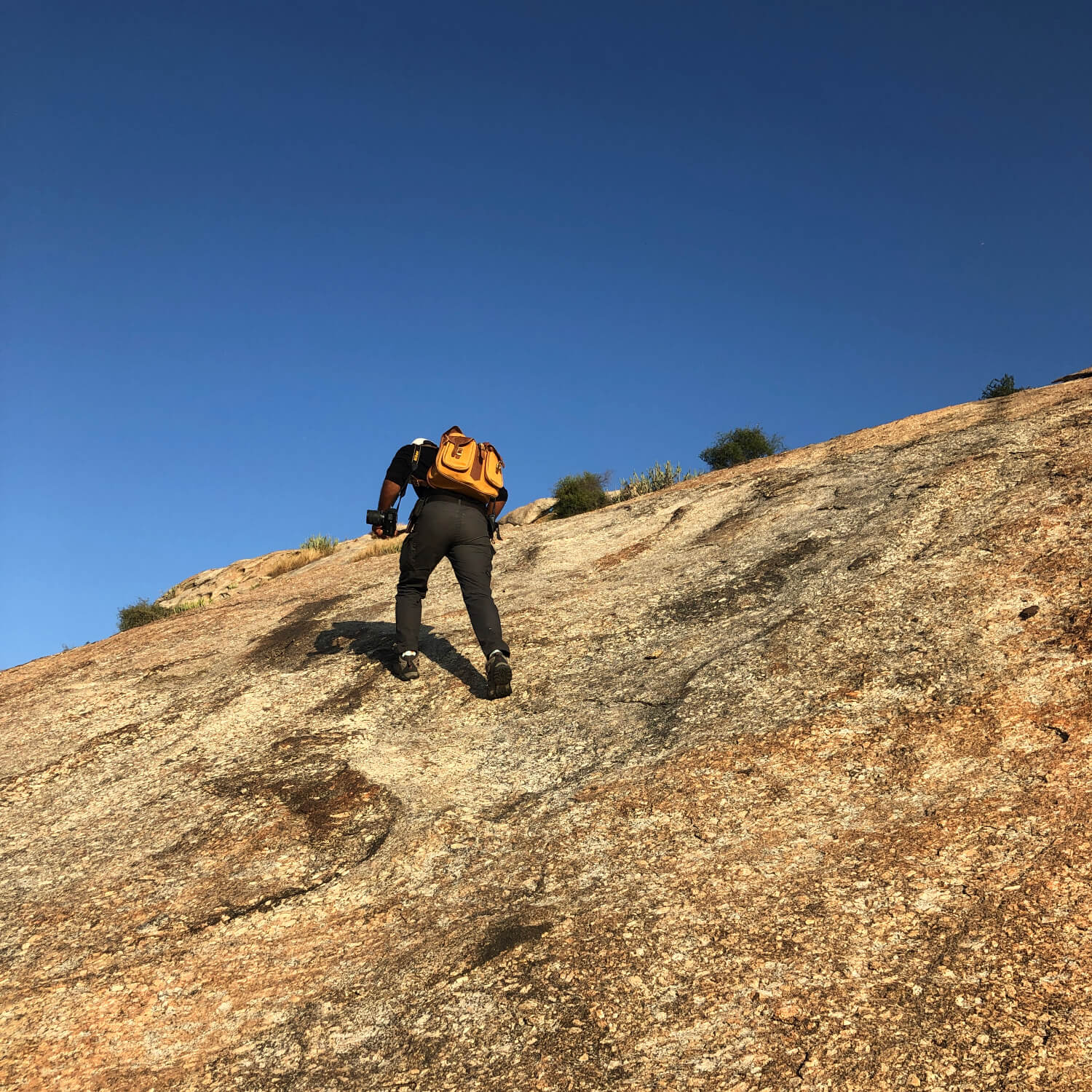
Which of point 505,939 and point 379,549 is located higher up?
point 379,549

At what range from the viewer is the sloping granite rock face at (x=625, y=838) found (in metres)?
2.99

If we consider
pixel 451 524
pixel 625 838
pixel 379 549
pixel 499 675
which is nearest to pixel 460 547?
pixel 451 524

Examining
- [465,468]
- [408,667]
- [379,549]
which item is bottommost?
[408,667]

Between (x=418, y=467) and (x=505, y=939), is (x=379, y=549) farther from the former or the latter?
(x=505, y=939)

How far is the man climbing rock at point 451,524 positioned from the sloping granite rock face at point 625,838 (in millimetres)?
494

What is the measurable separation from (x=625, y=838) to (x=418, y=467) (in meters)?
3.73

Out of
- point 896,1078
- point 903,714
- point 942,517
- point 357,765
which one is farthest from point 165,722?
point 942,517

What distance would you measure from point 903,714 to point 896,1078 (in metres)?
→ 2.56

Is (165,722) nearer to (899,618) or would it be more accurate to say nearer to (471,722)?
(471,722)

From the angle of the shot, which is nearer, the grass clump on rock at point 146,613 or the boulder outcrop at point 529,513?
the grass clump on rock at point 146,613

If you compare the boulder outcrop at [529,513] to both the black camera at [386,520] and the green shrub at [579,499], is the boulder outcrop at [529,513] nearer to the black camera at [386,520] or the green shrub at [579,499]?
the green shrub at [579,499]

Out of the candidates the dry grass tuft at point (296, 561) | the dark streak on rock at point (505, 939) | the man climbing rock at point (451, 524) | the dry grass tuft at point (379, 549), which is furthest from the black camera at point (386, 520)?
the dry grass tuft at point (296, 561)

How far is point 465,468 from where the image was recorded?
676cm

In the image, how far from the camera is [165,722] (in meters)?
7.11
